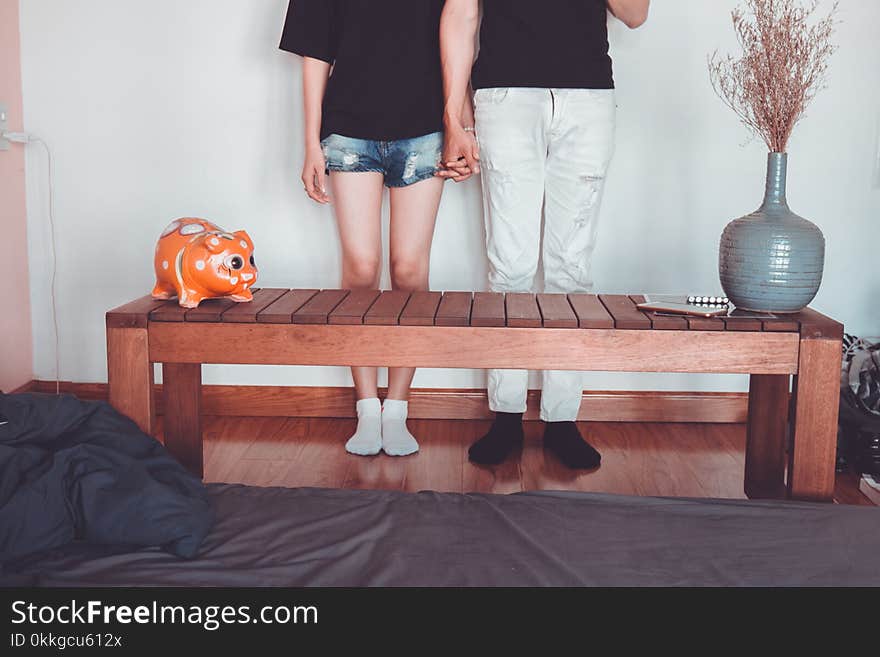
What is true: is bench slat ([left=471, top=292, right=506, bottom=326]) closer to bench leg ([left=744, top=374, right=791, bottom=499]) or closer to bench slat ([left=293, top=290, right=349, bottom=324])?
bench slat ([left=293, top=290, right=349, bottom=324])

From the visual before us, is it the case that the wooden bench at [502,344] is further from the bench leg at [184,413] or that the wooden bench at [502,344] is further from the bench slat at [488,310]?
the bench leg at [184,413]

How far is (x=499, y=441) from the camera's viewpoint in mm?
2393

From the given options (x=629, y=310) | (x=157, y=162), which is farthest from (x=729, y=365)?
(x=157, y=162)

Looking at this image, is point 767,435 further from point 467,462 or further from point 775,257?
point 467,462

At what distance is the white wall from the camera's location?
8.48 ft

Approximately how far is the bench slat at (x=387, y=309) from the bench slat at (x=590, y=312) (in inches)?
13.5

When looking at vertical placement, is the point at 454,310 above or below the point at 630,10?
below

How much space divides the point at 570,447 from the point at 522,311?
2.19 feet

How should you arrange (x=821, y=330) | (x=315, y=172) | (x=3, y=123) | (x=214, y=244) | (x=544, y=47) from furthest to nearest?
(x=3, y=123) < (x=315, y=172) < (x=544, y=47) < (x=214, y=244) < (x=821, y=330)

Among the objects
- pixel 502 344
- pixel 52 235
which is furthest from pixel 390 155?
pixel 52 235

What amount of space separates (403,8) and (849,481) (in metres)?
1.56

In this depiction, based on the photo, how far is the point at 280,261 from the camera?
2.71 metres

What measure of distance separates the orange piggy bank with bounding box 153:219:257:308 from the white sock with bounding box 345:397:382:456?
65cm

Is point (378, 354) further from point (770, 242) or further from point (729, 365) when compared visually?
point (770, 242)
